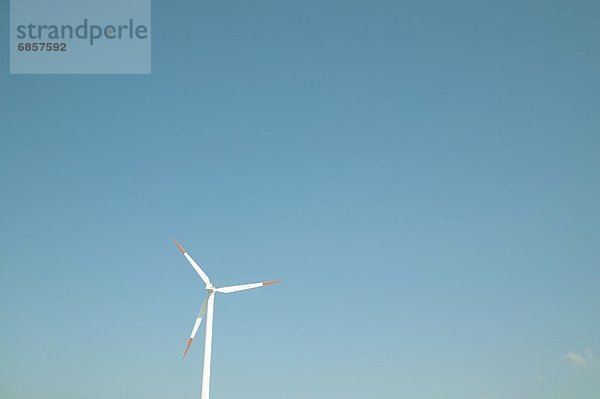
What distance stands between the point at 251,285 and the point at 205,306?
9.36 m

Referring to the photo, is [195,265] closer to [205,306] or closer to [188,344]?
[205,306]

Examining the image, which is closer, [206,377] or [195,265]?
[206,377]

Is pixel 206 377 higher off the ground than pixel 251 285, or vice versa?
pixel 251 285

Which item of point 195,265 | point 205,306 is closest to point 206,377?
point 205,306

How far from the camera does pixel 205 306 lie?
102 meters

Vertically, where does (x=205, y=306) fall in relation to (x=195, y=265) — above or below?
below

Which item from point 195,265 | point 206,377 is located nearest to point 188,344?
point 206,377

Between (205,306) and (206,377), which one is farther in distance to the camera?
(205,306)

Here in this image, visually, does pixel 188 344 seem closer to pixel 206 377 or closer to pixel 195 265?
pixel 206 377

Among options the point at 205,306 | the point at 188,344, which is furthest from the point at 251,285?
the point at 188,344

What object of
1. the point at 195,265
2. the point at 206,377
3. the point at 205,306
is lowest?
the point at 206,377

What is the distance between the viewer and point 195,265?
101 meters

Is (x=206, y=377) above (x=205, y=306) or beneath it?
beneath

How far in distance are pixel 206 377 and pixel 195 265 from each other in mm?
20220
